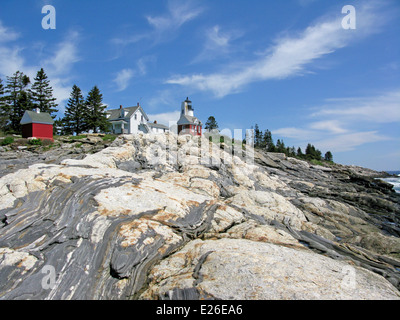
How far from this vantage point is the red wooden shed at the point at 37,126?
1741 inches

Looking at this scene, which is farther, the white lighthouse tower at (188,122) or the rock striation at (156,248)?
the white lighthouse tower at (188,122)

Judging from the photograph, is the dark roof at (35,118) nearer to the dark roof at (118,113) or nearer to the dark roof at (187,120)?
the dark roof at (118,113)

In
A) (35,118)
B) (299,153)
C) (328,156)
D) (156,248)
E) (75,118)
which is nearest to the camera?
(156,248)

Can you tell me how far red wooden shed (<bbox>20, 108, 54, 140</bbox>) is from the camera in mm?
44219

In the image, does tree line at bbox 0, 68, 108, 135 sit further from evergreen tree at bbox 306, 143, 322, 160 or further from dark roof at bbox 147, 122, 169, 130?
evergreen tree at bbox 306, 143, 322, 160

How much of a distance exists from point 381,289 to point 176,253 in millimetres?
7139

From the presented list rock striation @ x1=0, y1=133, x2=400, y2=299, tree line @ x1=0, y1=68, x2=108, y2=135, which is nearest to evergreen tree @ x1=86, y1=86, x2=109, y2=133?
tree line @ x1=0, y1=68, x2=108, y2=135

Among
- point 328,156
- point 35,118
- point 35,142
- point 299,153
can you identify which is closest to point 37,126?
point 35,118

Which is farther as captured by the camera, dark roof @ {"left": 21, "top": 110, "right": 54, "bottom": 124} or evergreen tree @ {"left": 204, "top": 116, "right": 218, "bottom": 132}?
evergreen tree @ {"left": 204, "top": 116, "right": 218, "bottom": 132}

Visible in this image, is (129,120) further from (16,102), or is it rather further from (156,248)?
(156,248)

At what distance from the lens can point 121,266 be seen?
318 inches

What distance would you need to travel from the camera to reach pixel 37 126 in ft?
147

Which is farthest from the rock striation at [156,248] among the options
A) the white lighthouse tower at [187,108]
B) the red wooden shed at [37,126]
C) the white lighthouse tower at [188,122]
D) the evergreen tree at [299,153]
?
the evergreen tree at [299,153]
